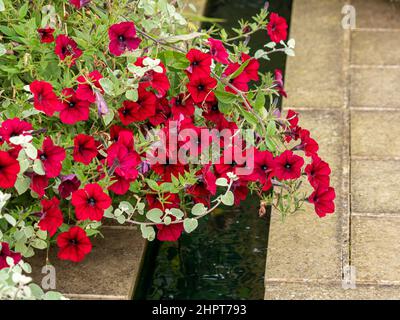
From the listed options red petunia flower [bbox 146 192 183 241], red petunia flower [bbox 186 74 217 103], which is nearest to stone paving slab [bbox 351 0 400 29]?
red petunia flower [bbox 186 74 217 103]

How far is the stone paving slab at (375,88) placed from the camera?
4242 millimetres

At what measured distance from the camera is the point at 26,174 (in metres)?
2.75

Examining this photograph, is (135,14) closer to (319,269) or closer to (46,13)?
(46,13)

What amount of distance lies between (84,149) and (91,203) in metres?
0.18

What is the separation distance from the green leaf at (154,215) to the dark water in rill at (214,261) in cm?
36

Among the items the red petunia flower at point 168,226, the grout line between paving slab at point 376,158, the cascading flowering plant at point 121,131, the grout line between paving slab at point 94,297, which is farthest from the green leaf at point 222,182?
the grout line between paving slab at point 376,158

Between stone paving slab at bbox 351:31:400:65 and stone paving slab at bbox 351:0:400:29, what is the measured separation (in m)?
0.11

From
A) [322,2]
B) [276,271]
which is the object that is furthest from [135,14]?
[322,2]

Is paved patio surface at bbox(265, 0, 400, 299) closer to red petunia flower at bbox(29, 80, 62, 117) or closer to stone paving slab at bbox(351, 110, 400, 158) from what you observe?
stone paving slab at bbox(351, 110, 400, 158)

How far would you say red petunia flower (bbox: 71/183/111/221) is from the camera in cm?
270

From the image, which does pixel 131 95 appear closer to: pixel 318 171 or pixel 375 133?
pixel 318 171

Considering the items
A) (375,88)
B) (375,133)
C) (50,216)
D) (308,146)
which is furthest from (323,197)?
(375,88)

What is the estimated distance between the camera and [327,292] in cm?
300
